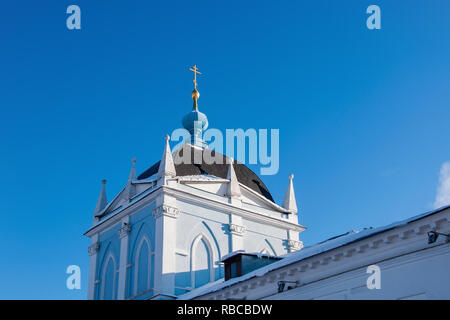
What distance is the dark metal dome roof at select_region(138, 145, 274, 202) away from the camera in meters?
34.9

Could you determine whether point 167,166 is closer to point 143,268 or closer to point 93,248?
point 143,268

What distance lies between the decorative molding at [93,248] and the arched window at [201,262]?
263 inches

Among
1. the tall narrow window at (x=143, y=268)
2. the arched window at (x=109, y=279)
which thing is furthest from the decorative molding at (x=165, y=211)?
the arched window at (x=109, y=279)

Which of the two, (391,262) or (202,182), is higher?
(202,182)

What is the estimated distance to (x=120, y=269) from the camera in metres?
33.2

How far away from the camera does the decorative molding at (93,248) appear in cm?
3597

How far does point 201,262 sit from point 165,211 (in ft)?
10.8

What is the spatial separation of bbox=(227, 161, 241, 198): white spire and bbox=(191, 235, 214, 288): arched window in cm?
297

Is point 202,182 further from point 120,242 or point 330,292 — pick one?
point 330,292

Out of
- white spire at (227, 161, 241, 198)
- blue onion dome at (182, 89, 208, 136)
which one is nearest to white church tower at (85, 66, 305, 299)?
white spire at (227, 161, 241, 198)

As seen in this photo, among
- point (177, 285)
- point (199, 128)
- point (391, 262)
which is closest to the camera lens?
point (391, 262)
